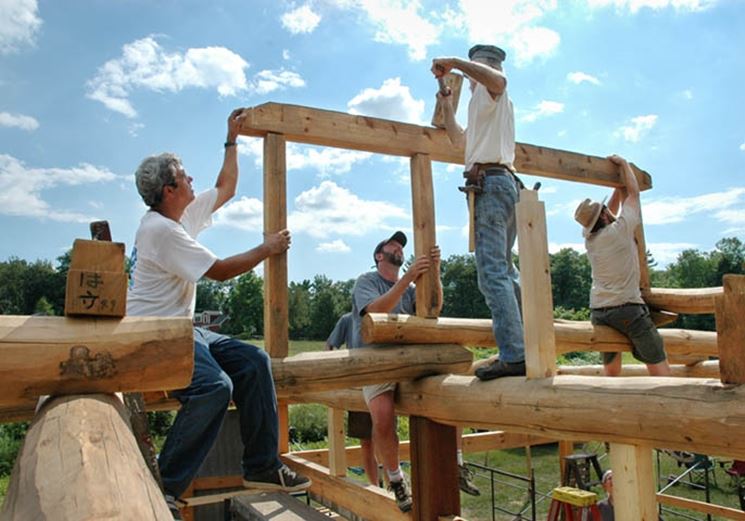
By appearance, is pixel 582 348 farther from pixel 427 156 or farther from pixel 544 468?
pixel 544 468

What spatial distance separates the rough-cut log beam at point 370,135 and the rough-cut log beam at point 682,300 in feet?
4.38

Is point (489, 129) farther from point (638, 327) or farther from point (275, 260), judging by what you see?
point (638, 327)

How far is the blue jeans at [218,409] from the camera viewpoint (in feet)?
8.35

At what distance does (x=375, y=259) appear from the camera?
4.64m

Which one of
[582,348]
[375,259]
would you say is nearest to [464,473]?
[582,348]

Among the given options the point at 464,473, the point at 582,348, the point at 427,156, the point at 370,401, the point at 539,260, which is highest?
the point at 427,156

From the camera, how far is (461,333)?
423 cm

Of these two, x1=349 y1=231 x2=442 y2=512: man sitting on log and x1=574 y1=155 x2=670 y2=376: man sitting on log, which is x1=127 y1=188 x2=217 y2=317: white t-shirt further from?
x1=574 y1=155 x2=670 y2=376: man sitting on log

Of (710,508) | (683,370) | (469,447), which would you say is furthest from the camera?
(469,447)

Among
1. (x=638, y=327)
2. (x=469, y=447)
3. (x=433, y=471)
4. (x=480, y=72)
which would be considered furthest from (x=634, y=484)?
(x=469, y=447)

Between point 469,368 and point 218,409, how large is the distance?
7.06 feet

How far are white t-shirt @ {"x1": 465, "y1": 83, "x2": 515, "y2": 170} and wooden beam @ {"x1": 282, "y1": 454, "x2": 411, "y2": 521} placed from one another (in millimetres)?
2592

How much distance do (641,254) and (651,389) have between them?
3.20 metres

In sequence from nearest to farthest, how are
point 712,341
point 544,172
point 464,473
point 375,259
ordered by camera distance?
point 375,259 → point 544,172 → point 464,473 → point 712,341
